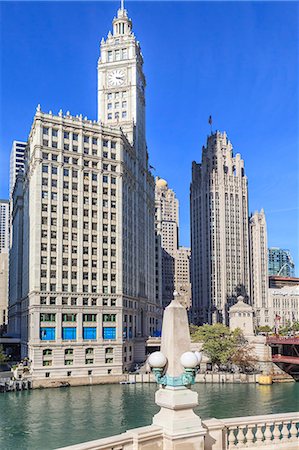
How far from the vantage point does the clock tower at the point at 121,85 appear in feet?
422

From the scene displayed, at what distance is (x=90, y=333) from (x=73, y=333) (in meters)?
3.75

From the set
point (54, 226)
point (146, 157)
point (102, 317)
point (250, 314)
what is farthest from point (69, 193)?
point (250, 314)

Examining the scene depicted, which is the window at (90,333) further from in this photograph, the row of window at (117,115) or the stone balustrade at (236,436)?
the stone balustrade at (236,436)

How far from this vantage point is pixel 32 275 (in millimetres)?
95250

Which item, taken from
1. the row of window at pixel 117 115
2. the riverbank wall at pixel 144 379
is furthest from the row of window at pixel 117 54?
the riverbank wall at pixel 144 379

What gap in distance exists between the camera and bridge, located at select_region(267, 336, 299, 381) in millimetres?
97000

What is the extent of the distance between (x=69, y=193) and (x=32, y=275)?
18627 mm

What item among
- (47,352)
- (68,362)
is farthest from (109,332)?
(47,352)

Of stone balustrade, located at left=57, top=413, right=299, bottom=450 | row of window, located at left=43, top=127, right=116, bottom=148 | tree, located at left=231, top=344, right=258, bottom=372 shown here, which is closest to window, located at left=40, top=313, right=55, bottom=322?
row of window, located at left=43, top=127, right=116, bottom=148

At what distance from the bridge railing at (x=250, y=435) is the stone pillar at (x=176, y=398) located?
0.71 meters

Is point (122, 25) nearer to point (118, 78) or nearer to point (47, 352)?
point (118, 78)

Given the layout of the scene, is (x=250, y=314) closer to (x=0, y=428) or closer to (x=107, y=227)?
(x=107, y=227)

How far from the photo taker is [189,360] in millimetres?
15922

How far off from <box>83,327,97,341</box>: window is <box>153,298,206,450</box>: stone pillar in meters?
82.4
